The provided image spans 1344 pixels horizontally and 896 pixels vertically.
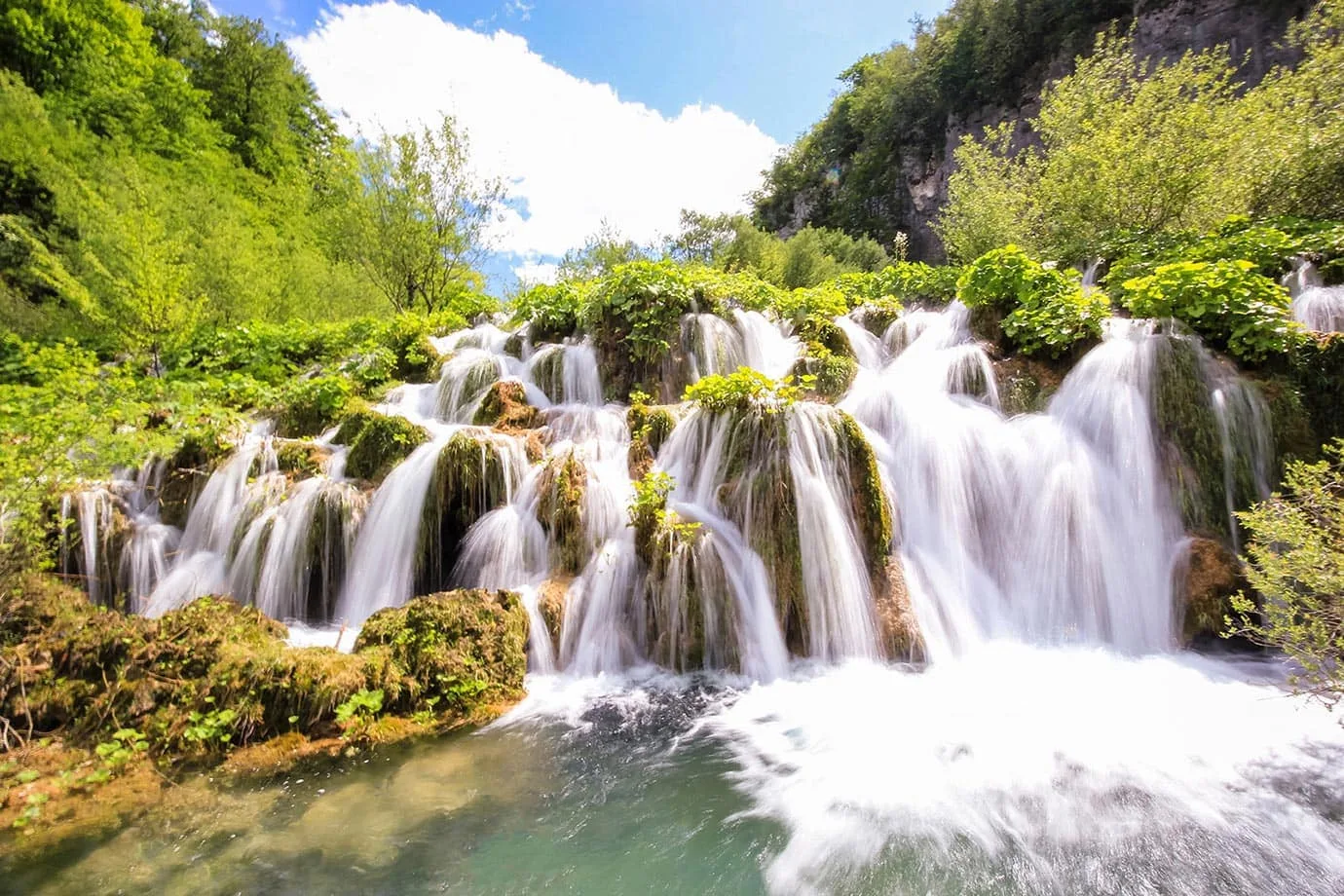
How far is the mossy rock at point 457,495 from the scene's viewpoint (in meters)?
6.05

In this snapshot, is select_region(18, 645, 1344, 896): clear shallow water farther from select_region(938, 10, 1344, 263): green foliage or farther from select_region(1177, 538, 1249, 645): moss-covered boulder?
select_region(938, 10, 1344, 263): green foliage

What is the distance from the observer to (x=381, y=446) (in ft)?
22.5

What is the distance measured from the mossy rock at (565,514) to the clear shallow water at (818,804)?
1.40m

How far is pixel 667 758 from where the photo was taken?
3.61m

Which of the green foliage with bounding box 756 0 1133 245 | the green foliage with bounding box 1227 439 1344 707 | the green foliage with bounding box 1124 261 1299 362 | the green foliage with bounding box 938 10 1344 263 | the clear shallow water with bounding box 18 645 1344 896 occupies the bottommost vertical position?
the clear shallow water with bounding box 18 645 1344 896

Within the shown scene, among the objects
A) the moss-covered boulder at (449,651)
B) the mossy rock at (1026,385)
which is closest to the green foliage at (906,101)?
the mossy rock at (1026,385)

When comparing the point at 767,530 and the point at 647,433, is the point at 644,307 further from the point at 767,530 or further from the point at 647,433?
the point at 767,530

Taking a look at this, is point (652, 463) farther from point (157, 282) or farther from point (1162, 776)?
point (157, 282)

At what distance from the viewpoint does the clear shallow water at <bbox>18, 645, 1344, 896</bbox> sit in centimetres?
257

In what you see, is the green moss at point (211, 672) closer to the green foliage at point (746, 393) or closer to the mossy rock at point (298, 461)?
the mossy rock at point (298, 461)

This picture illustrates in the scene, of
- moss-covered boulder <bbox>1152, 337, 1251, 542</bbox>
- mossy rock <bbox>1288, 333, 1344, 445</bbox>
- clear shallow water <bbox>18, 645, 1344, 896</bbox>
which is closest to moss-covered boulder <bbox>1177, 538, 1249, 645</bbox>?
moss-covered boulder <bbox>1152, 337, 1251, 542</bbox>

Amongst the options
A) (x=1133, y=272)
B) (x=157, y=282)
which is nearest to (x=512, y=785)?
(x=1133, y=272)

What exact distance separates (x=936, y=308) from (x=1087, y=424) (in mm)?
4625

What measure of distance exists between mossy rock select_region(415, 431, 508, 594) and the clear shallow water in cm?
244
